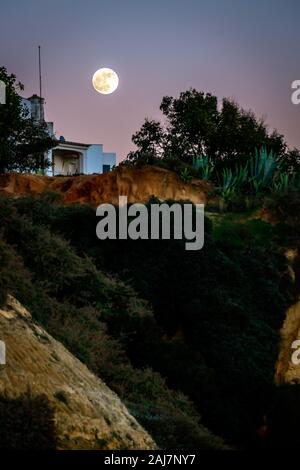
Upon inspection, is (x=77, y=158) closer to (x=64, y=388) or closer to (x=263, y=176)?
(x=263, y=176)

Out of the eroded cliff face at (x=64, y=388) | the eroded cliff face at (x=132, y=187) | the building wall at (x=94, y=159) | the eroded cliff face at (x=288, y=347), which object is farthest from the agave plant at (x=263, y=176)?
the building wall at (x=94, y=159)

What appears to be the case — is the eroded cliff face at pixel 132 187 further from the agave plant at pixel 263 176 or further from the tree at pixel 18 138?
the tree at pixel 18 138

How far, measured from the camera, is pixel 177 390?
463 inches

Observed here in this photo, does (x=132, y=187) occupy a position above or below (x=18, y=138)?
below

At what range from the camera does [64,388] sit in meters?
6.82

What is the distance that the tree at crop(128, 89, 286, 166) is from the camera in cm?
4556

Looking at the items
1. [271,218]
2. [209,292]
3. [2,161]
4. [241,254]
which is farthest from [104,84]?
[209,292]

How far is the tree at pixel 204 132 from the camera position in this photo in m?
45.6

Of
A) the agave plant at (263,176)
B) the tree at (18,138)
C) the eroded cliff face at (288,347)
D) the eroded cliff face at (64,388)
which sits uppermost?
the tree at (18,138)

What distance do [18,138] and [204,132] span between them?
48.6 ft

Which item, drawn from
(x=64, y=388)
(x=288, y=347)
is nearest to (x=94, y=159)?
(x=288, y=347)

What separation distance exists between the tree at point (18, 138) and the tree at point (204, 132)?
8.51 metres
